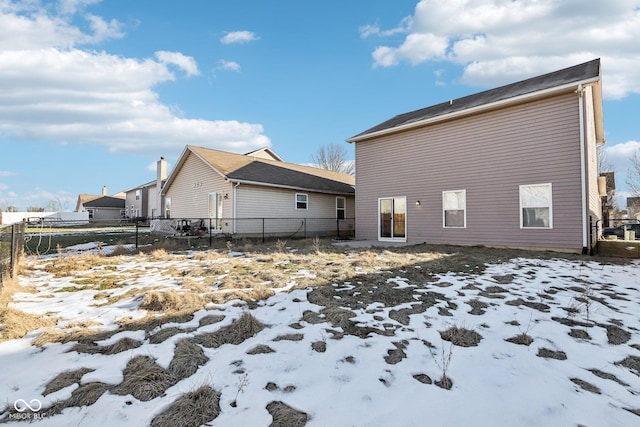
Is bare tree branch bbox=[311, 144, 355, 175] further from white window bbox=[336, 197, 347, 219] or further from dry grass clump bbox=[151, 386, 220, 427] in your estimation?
dry grass clump bbox=[151, 386, 220, 427]

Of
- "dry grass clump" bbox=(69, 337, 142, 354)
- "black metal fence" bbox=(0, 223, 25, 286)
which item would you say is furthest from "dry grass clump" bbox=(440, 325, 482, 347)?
"black metal fence" bbox=(0, 223, 25, 286)

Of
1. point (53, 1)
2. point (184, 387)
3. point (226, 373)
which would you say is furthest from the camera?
point (53, 1)

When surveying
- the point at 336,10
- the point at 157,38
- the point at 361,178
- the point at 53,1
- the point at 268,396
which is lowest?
the point at 268,396

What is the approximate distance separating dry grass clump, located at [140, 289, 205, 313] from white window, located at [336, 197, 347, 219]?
49.5 feet

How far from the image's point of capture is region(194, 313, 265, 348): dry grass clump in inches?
130

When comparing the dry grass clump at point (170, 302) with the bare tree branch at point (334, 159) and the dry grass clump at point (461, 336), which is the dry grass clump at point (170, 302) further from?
the bare tree branch at point (334, 159)

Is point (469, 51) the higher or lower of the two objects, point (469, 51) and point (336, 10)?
the lower

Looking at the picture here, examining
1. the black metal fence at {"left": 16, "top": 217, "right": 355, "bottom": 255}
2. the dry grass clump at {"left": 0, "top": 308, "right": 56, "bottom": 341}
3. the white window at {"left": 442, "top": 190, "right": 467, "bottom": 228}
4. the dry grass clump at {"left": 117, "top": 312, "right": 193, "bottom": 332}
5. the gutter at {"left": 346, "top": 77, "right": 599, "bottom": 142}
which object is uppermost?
the gutter at {"left": 346, "top": 77, "right": 599, "bottom": 142}

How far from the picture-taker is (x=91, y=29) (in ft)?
34.6

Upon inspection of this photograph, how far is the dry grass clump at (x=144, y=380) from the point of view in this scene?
2424 mm

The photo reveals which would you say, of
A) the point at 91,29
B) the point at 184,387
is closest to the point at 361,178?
the point at 91,29

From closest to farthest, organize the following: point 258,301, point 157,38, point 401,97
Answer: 1. point 258,301
2. point 157,38
3. point 401,97

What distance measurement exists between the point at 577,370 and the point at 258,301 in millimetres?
3714

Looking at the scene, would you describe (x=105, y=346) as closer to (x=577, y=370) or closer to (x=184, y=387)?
(x=184, y=387)
